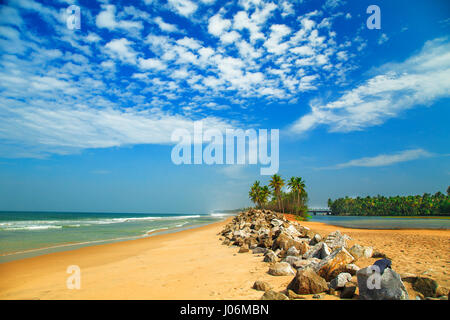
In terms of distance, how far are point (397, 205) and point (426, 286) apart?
15199 cm

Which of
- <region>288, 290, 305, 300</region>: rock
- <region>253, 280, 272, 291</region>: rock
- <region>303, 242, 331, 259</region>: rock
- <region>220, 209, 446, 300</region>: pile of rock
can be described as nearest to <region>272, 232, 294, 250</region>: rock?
<region>220, 209, 446, 300</region>: pile of rock

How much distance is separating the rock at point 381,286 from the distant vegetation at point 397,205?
451 feet

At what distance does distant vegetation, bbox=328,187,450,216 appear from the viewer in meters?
114

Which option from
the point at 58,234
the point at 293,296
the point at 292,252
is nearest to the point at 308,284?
the point at 293,296

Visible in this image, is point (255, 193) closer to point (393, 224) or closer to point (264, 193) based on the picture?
point (264, 193)

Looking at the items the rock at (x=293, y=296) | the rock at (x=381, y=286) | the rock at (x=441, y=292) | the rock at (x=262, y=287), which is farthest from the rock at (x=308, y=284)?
the rock at (x=441, y=292)

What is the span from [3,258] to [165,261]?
25.9 ft

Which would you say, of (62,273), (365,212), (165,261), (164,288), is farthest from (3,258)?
(365,212)

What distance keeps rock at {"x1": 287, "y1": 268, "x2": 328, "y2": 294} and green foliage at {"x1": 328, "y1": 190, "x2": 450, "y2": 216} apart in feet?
453

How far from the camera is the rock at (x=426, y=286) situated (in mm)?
4426

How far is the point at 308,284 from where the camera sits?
195 inches

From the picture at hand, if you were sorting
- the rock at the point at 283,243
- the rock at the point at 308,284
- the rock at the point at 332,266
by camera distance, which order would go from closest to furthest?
the rock at the point at 308,284 → the rock at the point at 332,266 → the rock at the point at 283,243

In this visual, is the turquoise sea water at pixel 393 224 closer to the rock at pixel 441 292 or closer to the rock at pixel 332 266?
the rock at pixel 332 266
